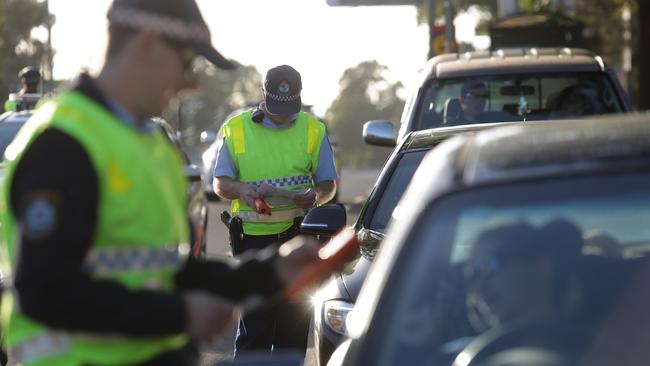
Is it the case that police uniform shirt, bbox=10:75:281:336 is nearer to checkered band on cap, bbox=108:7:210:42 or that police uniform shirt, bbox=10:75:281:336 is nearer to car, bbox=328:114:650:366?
checkered band on cap, bbox=108:7:210:42

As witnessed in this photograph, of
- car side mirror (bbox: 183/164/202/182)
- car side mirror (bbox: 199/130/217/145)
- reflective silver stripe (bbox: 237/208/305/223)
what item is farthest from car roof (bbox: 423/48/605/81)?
car side mirror (bbox: 199/130/217/145)

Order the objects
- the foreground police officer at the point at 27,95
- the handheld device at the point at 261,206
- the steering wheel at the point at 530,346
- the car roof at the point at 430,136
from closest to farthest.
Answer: the steering wheel at the point at 530,346 → the car roof at the point at 430,136 → the handheld device at the point at 261,206 → the foreground police officer at the point at 27,95

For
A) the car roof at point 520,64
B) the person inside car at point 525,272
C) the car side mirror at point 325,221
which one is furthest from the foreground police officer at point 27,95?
the person inside car at point 525,272

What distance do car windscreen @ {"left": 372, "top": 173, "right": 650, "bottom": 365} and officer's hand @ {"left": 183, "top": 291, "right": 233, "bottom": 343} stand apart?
541 millimetres

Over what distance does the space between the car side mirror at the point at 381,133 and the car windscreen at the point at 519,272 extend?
7393mm

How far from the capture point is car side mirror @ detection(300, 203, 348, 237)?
7492 mm

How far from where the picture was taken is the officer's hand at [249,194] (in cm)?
836

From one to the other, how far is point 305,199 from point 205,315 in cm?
503

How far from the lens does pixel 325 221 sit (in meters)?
7.50

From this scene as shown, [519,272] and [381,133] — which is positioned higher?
[519,272]

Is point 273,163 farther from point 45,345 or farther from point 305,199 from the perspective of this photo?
point 45,345

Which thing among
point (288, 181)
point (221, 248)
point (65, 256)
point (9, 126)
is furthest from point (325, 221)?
point (221, 248)

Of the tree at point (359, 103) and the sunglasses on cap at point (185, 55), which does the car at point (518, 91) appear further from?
the tree at point (359, 103)

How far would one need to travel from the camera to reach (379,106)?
A: 16562cm
